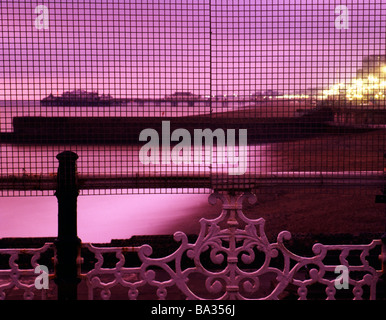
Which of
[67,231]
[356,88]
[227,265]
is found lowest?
[227,265]

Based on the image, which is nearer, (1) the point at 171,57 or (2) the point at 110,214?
(1) the point at 171,57

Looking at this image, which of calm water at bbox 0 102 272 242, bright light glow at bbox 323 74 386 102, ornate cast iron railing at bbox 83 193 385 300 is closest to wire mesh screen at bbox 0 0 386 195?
bright light glow at bbox 323 74 386 102

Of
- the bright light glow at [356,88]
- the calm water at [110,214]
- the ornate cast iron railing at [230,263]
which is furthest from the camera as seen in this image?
the calm water at [110,214]

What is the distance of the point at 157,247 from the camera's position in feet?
24.6

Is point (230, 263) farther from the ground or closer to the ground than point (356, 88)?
closer to the ground

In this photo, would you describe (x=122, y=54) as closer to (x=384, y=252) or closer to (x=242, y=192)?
(x=242, y=192)

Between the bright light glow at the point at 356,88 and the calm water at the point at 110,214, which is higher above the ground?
the bright light glow at the point at 356,88

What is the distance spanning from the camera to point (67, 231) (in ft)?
13.6

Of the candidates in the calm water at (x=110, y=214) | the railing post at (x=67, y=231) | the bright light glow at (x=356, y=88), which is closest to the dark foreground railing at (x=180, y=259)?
the railing post at (x=67, y=231)

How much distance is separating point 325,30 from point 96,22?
155 cm

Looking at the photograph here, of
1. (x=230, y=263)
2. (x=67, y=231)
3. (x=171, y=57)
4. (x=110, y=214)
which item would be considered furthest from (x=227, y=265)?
(x=110, y=214)

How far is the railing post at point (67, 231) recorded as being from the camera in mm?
4102

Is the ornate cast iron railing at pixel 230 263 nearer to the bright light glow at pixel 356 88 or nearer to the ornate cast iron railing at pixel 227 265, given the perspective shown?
the ornate cast iron railing at pixel 227 265

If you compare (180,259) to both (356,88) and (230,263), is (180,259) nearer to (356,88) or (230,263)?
(230,263)
